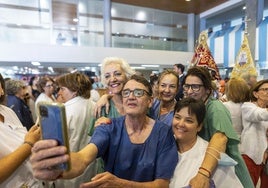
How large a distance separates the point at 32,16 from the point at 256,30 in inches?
319

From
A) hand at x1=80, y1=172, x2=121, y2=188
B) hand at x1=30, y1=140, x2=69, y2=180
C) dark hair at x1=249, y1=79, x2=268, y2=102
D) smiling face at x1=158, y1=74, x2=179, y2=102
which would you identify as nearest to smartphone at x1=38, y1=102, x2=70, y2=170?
hand at x1=30, y1=140, x2=69, y2=180

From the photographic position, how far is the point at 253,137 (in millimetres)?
2545

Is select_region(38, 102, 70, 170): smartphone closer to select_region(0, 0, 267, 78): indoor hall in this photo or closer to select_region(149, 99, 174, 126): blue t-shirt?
select_region(149, 99, 174, 126): blue t-shirt

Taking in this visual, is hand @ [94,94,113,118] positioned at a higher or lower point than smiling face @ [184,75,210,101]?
lower

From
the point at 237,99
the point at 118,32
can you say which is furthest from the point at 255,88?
the point at 118,32

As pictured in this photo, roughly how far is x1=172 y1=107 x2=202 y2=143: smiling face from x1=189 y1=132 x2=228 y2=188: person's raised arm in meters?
0.12

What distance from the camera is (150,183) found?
122 cm

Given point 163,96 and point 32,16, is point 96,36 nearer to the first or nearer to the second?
point 32,16

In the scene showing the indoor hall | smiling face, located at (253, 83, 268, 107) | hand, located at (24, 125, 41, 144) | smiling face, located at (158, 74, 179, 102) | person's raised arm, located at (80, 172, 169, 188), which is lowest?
person's raised arm, located at (80, 172, 169, 188)

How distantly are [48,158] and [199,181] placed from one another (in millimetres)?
835

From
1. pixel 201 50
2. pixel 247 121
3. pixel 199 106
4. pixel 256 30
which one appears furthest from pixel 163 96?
pixel 256 30

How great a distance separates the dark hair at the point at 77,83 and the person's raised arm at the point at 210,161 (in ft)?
4.21

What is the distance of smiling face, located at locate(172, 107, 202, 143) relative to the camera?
4.69 ft

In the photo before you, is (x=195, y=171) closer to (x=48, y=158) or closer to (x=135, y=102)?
(x=135, y=102)
